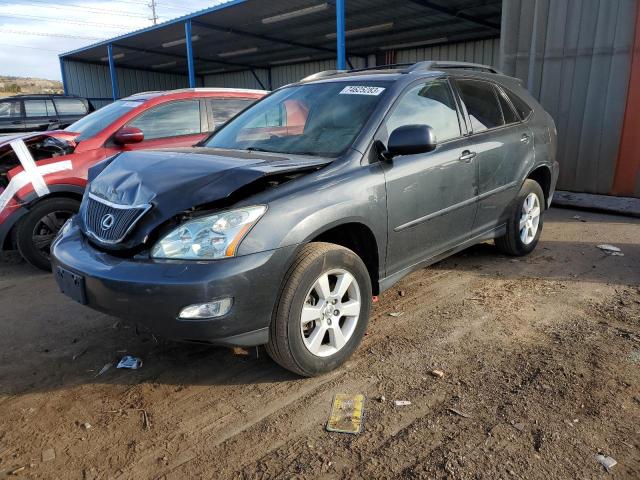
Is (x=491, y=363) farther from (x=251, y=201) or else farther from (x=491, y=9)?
(x=491, y=9)

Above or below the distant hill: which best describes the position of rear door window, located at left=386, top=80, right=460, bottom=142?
above

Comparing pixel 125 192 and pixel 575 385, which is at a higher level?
pixel 125 192

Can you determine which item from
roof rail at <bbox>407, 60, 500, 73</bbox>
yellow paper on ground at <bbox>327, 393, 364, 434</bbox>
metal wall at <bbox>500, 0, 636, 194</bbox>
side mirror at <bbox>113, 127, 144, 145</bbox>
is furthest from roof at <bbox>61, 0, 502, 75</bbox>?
yellow paper on ground at <bbox>327, 393, 364, 434</bbox>

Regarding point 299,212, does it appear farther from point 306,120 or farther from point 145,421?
point 145,421

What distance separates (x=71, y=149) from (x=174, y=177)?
3021 mm

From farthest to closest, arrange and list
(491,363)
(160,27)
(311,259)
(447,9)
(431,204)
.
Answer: (160,27) < (447,9) < (431,204) < (491,363) < (311,259)

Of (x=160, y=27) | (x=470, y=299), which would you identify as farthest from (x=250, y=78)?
(x=470, y=299)

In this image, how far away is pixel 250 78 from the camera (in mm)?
25859

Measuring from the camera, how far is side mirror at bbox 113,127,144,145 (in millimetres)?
5133

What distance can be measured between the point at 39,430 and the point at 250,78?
25.4 m

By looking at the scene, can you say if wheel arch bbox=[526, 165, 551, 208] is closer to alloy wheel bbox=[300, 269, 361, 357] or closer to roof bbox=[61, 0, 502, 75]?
alloy wheel bbox=[300, 269, 361, 357]

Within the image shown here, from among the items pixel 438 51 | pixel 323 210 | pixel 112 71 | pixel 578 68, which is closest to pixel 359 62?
pixel 438 51

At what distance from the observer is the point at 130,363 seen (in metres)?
3.04

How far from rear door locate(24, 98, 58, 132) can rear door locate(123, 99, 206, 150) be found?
869 centimetres
